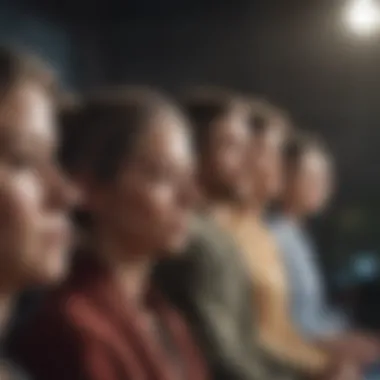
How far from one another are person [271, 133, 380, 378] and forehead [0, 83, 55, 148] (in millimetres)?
283

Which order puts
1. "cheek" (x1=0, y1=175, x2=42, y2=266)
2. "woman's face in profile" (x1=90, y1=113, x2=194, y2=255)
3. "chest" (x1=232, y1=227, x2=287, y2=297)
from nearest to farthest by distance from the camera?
"cheek" (x1=0, y1=175, x2=42, y2=266), "woman's face in profile" (x1=90, y1=113, x2=194, y2=255), "chest" (x1=232, y1=227, x2=287, y2=297)

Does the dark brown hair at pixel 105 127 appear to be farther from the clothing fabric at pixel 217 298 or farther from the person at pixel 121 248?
the clothing fabric at pixel 217 298

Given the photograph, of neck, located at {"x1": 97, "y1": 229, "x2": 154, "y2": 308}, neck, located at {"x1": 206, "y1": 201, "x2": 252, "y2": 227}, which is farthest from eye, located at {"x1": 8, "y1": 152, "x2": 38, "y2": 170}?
neck, located at {"x1": 206, "y1": 201, "x2": 252, "y2": 227}

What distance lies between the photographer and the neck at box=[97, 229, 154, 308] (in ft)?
2.60

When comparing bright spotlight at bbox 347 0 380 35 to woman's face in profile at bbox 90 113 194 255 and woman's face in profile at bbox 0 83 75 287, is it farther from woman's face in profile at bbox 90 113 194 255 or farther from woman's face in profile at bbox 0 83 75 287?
woman's face in profile at bbox 0 83 75 287

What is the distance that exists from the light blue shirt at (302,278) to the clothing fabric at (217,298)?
47 mm

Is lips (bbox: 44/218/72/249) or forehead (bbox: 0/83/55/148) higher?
forehead (bbox: 0/83/55/148)

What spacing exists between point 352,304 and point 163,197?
23cm

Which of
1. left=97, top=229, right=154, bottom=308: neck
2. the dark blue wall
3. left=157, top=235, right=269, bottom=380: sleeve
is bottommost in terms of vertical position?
left=97, top=229, right=154, bottom=308: neck

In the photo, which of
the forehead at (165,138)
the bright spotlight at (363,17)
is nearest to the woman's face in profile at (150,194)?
the forehead at (165,138)

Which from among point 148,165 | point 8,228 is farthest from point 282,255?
point 8,228

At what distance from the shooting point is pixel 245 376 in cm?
88

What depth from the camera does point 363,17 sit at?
939mm

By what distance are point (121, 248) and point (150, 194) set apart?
51 mm
